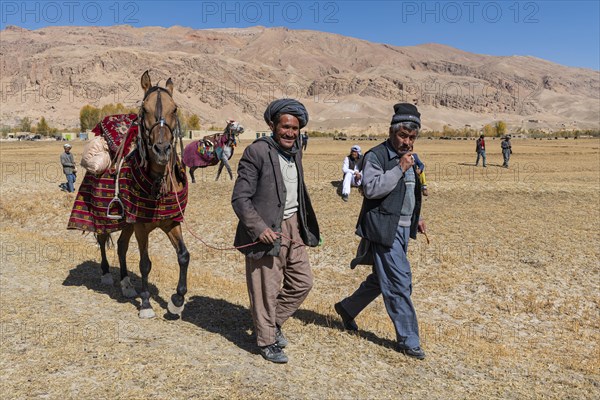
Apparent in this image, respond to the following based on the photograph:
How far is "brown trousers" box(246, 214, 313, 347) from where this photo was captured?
471 cm

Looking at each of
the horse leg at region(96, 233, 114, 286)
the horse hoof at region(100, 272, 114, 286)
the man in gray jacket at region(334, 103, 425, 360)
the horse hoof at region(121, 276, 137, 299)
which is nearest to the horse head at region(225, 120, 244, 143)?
the horse leg at region(96, 233, 114, 286)

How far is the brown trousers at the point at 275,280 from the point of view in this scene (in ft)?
15.4

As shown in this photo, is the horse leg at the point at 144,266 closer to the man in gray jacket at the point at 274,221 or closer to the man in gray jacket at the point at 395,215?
the man in gray jacket at the point at 274,221

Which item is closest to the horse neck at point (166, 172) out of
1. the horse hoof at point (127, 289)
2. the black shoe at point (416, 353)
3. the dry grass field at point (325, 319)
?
the dry grass field at point (325, 319)

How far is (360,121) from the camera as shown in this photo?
15812 cm

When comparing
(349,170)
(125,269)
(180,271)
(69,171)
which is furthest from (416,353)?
(69,171)

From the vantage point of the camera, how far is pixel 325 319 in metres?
6.18

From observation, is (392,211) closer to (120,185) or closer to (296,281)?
(296,281)

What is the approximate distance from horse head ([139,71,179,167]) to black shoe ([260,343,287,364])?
6.67ft

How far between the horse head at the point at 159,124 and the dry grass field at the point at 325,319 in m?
1.94

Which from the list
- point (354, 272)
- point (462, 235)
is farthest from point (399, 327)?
point (462, 235)

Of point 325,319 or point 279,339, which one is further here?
point 325,319

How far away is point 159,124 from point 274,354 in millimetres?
2465

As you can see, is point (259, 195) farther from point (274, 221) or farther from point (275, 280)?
point (275, 280)
